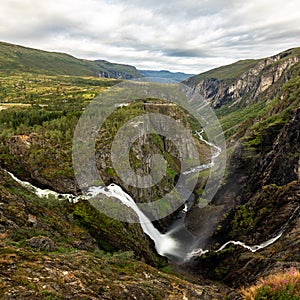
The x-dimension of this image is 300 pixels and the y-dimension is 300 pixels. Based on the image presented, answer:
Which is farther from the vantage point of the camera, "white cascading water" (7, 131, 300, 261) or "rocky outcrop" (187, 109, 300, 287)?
"white cascading water" (7, 131, 300, 261)

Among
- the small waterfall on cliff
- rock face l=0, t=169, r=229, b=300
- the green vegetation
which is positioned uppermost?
the green vegetation

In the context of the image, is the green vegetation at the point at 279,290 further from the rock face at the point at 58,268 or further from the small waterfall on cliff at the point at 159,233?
the small waterfall on cliff at the point at 159,233

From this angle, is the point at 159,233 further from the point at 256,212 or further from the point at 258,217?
the point at 258,217

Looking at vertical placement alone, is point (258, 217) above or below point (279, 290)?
below

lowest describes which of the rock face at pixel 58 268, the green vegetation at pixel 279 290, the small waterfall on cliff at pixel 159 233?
the small waterfall on cliff at pixel 159 233

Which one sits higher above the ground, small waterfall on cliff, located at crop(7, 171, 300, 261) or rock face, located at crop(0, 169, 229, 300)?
rock face, located at crop(0, 169, 229, 300)

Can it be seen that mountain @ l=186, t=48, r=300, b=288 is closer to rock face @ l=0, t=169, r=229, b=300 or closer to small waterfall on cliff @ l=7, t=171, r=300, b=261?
small waterfall on cliff @ l=7, t=171, r=300, b=261

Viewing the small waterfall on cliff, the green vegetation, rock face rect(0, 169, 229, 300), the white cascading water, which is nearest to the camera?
the green vegetation

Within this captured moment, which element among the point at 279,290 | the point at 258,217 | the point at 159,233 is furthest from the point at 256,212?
the point at 279,290

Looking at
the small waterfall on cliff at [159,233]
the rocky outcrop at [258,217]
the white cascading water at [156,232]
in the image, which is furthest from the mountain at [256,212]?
the white cascading water at [156,232]

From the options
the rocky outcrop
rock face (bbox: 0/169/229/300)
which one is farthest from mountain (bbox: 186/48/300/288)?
rock face (bbox: 0/169/229/300)

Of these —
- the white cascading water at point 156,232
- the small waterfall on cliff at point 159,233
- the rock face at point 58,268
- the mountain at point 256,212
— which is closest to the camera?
the rock face at point 58,268

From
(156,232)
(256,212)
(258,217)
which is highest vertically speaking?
(256,212)
